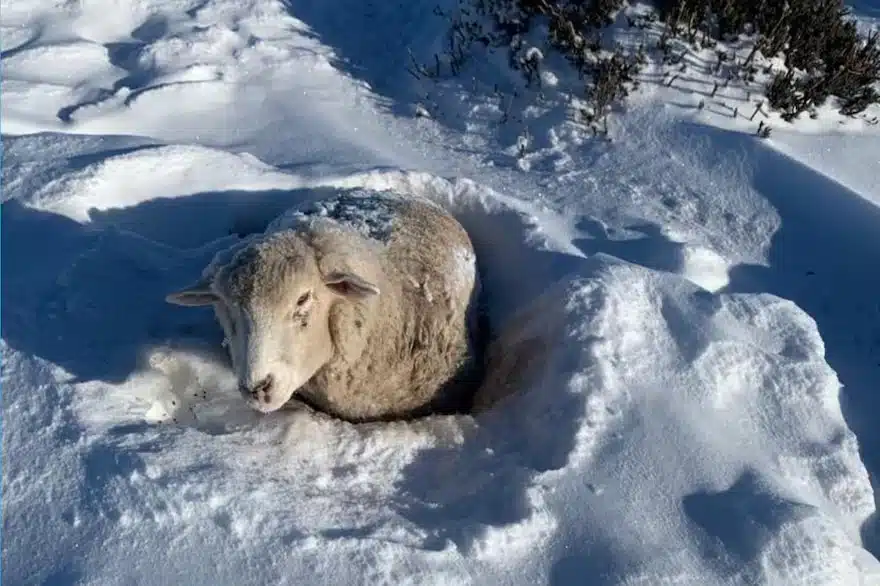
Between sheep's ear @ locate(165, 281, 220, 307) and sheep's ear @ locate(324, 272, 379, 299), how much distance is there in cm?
49

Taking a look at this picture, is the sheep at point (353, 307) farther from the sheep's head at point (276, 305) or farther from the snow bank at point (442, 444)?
the snow bank at point (442, 444)

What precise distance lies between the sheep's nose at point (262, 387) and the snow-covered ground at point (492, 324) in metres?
0.29

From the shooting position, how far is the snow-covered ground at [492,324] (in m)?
2.82

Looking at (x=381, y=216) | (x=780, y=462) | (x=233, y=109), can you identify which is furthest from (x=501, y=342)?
(x=233, y=109)

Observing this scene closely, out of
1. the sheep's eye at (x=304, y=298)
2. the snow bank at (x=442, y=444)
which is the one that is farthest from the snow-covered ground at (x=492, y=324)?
the sheep's eye at (x=304, y=298)

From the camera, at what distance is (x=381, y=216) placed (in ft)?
13.7

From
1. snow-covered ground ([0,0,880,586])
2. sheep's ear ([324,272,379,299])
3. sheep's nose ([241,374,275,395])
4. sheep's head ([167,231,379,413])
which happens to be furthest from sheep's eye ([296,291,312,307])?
snow-covered ground ([0,0,880,586])

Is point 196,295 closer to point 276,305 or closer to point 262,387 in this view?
point 276,305

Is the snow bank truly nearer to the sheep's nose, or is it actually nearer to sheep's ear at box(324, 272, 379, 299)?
the sheep's nose

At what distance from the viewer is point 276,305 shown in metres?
3.10

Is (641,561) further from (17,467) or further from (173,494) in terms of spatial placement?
(17,467)

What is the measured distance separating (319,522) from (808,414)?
2.35 m

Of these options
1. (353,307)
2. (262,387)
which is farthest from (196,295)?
(353,307)

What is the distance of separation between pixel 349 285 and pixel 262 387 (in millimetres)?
597
